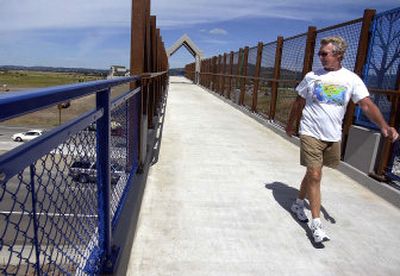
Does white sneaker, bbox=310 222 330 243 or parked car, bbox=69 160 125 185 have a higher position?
parked car, bbox=69 160 125 185

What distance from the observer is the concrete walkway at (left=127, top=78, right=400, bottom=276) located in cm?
311

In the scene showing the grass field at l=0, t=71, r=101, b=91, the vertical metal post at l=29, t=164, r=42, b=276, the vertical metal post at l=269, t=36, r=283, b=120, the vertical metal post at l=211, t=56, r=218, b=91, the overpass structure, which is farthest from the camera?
the vertical metal post at l=211, t=56, r=218, b=91

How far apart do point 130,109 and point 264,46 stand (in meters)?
8.67

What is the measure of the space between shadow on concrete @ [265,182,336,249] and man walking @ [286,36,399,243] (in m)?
0.20

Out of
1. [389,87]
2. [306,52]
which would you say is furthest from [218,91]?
[389,87]

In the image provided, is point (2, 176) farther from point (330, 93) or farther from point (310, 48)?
point (310, 48)

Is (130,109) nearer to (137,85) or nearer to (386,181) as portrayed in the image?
(137,85)

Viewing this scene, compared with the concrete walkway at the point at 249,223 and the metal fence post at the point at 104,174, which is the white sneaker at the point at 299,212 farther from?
the metal fence post at the point at 104,174

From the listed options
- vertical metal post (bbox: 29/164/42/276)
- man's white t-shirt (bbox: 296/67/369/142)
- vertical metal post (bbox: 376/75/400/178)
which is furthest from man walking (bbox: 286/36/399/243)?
vertical metal post (bbox: 29/164/42/276)

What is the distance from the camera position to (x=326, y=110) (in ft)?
11.6

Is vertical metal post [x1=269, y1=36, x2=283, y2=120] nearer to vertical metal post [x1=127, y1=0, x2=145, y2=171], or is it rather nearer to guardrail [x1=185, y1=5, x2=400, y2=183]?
guardrail [x1=185, y1=5, x2=400, y2=183]

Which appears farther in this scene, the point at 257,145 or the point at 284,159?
the point at 257,145

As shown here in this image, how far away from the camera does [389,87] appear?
517 cm

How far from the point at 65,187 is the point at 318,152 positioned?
2471 millimetres
